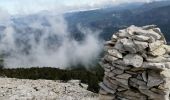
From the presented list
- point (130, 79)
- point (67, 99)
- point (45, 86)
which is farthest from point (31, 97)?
point (130, 79)

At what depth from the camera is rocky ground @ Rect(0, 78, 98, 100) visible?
44562 millimetres

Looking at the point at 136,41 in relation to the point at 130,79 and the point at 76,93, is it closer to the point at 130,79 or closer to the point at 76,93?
the point at 130,79

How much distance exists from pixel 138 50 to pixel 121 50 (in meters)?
1.54

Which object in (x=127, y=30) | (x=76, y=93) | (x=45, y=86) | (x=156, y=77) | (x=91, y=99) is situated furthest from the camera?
(x=45, y=86)

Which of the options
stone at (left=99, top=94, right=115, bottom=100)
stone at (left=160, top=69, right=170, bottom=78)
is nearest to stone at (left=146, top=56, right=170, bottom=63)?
stone at (left=160, top=69, right=170, bottom=78)

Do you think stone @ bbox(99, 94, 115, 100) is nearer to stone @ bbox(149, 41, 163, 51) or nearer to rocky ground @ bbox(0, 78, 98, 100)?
stone @ bbox(149, 41, 163, 51)

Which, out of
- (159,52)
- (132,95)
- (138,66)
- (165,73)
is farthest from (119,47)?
(165,73)

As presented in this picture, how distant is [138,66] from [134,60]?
60 centimetres

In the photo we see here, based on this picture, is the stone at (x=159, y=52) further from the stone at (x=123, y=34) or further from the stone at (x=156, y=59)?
the stone at (x=123, y=34)

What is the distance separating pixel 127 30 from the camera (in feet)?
115

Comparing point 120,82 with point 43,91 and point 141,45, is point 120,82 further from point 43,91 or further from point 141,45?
point 43,91

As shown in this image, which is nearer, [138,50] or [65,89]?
[138,50]

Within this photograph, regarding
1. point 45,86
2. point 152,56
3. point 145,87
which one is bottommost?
point 45,86

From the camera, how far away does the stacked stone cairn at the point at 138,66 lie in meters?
32.2
